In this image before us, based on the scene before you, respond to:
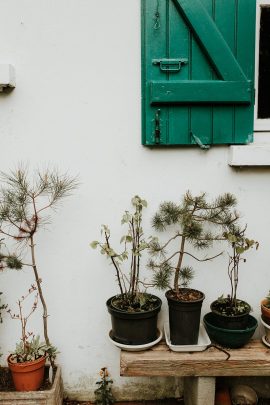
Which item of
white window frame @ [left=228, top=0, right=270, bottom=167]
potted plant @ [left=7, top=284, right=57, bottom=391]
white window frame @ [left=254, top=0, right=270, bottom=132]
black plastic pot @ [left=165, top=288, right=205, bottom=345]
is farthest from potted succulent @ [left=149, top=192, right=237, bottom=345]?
potted plant @ [left=7, top=284, right=57, bottom=391]

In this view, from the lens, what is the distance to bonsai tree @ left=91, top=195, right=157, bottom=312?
2.24 m

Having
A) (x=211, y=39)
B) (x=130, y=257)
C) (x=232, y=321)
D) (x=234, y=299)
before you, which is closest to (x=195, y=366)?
(x=232, y=321)

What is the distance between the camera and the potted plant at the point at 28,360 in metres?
2.25

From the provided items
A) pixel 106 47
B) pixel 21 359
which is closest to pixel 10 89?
pixel 106 47

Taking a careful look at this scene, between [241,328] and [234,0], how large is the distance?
69.6 inches

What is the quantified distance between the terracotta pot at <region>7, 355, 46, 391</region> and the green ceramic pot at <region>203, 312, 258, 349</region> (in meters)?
0.94

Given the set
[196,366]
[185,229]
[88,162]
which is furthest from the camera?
[88,162]

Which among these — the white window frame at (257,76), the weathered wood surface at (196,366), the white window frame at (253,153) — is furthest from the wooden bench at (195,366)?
the white window frame at (257,76)

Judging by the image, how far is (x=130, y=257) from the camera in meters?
2.48

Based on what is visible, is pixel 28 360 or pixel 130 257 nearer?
pixel 28 360

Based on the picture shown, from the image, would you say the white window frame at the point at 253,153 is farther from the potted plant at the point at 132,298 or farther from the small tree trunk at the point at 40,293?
the small tree trunk at the point at 40,293

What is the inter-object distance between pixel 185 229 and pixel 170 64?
903 mm

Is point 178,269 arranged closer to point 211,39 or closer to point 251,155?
point 251,155

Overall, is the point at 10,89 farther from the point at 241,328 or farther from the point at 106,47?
Result: the point at 241,328
